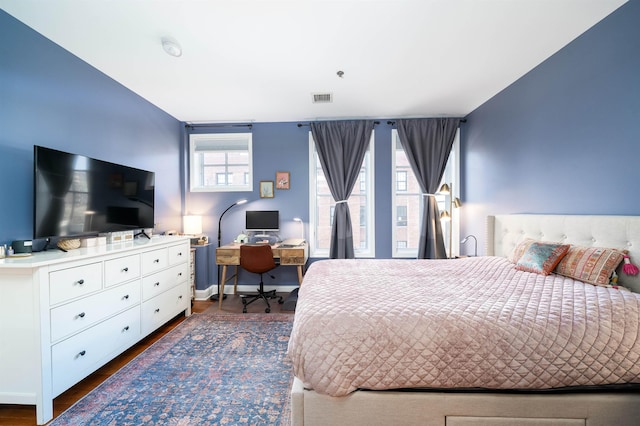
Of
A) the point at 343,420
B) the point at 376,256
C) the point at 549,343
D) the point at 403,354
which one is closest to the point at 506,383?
the point at 549,343

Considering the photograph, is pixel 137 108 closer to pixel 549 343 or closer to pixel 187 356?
pixel 187 356

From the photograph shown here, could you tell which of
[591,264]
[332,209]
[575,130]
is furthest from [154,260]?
[575,130]

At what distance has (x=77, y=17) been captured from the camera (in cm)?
184

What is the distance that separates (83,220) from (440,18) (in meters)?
3.31

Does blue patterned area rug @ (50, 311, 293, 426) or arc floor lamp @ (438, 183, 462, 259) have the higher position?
arc floor lamp @ (438, 183, 462, 259)

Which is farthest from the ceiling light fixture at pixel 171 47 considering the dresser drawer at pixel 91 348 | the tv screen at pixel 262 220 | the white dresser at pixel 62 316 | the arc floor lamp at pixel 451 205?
the arc floor lamp at pixel 451 205

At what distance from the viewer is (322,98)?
3.09m

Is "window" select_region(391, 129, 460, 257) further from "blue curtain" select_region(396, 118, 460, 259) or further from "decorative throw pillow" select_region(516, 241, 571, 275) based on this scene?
"decorative throw pillow" select_region(516, 241, 571, 275)

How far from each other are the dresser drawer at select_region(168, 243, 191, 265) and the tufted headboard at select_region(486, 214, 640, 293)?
365cm

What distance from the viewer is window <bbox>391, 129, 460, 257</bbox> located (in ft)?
12.6

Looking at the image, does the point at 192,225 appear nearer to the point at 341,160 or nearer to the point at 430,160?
the point at 341,160

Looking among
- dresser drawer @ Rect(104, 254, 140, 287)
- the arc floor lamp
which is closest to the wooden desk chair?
dresser drawer @ Rect(104, 254, 140, 287)

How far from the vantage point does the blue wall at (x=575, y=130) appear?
173 cm

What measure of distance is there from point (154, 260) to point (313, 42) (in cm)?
253
